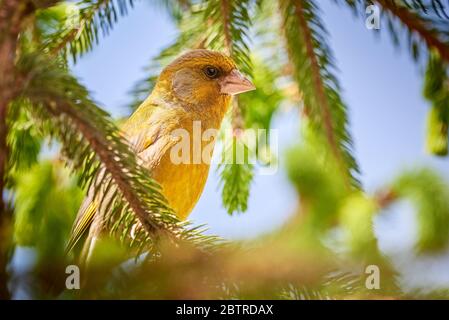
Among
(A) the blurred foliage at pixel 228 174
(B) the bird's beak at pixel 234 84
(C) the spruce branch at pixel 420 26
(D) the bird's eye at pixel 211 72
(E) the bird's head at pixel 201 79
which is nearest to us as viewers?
(A) the blurred foliage at pixel 228 174

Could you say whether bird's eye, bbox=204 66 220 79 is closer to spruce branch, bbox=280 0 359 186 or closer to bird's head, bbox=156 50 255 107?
bird's head, bbox=156 50 255 107

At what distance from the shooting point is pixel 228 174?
1.92 m

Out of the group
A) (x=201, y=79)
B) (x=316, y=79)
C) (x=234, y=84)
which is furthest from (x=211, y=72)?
(x=316, y=79)

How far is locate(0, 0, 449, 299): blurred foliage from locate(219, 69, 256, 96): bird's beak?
41mm

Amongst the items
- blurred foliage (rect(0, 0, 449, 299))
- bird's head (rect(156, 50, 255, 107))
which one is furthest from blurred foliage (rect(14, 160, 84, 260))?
bird's head (rect(156, 50, 255, 107))

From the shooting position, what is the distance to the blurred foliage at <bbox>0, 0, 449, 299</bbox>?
1017 millimetres

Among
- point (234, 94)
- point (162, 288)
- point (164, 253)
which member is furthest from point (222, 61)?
point (162, 288)

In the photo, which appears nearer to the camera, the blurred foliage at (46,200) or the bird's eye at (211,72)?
the blurred foliage at (46,200)

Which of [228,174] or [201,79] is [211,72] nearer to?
[201,79]

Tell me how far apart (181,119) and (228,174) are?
1.08 ft

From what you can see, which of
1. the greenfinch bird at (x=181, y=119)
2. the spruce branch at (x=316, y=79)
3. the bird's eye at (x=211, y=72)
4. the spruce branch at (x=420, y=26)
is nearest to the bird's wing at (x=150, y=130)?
the greenfinch bird at (x=181, y=119)

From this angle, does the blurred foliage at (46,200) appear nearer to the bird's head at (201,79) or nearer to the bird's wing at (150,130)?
the bird's wing at (150,130)

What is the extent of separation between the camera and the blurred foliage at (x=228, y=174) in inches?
40.0
